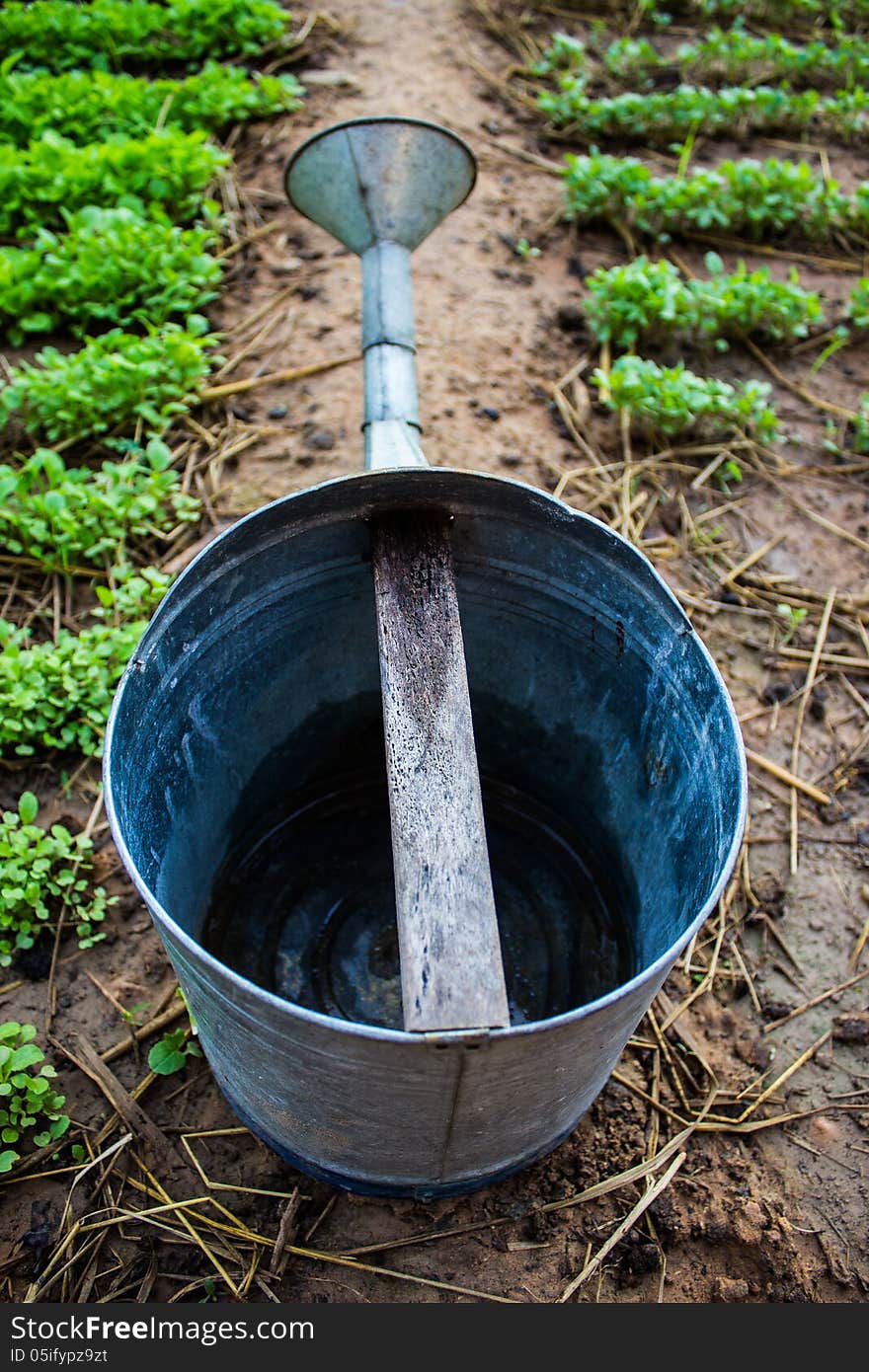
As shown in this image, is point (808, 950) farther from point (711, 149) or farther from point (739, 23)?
point (739, 23)

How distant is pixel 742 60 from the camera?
4.23 m

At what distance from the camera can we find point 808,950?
211 centimetres

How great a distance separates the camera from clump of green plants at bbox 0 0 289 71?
3.91 meters

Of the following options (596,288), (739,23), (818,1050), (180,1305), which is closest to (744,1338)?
(818,1050)

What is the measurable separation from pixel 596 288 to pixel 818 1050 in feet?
7.75

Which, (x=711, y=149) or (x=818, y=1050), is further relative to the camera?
(x=711, y=149)

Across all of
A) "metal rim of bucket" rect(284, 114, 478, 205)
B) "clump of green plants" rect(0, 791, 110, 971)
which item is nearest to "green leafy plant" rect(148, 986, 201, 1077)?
"clump of green plants" rect(0, 791, 110, 971)

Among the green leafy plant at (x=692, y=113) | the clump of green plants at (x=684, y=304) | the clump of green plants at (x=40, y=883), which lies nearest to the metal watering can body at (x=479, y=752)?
the clump of green plants at (x=40, y=883)

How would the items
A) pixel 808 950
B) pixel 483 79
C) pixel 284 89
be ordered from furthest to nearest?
pixel 483 79 → pixel 284 89 → pixel 808 950

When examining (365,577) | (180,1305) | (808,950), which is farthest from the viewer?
(808,950)

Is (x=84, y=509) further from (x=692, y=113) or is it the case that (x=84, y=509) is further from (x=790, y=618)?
(x=692, y=113)

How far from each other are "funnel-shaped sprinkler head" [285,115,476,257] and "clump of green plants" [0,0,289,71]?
2.18m

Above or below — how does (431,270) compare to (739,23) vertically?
below

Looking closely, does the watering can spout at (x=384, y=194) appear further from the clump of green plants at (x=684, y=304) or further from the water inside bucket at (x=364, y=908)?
the water inside bucket at (x=364, y=908)
